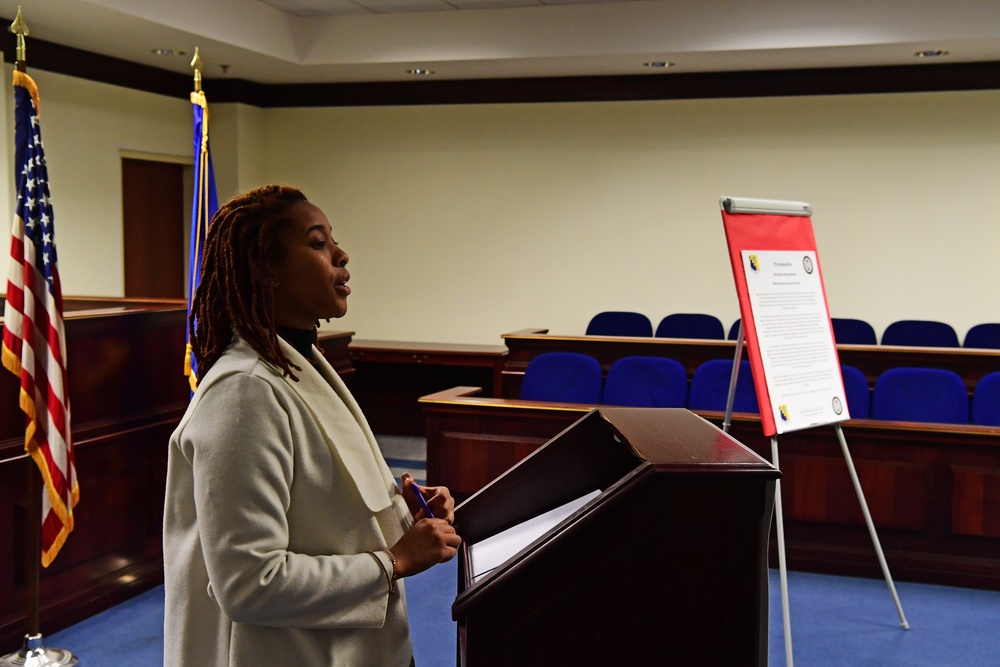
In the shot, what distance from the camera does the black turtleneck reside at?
1.35 metres

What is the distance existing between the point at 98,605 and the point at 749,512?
3271 millimetres

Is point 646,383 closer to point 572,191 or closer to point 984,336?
point 984,336

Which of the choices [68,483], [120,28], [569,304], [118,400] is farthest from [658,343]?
[120,28]

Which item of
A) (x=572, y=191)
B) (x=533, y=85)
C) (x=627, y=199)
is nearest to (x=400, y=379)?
(x=572, y=191)

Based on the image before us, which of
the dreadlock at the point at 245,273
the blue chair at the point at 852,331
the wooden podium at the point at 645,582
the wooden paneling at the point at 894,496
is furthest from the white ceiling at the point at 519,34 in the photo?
the wooden podium at the point at 645,582

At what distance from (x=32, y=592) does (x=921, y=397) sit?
4.07 meters

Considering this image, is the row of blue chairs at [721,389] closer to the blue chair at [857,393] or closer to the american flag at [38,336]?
the blue chair at [857,393]

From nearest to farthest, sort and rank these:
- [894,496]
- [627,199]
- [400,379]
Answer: [894,496] → [400,379] → [627,199]

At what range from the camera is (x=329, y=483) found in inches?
49.6

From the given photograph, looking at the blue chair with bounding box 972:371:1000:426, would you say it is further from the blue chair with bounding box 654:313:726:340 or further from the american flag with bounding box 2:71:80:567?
the american flag with bounding box 2:71:80:567

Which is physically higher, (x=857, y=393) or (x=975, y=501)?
(x=857, y=393)

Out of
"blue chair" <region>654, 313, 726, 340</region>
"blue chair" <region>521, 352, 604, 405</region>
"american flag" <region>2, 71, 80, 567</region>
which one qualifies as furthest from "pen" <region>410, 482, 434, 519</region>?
"blue chair" <region>654, 313, 726, 340</region>

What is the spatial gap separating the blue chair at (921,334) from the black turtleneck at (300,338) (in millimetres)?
6681

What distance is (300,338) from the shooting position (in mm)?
1369
